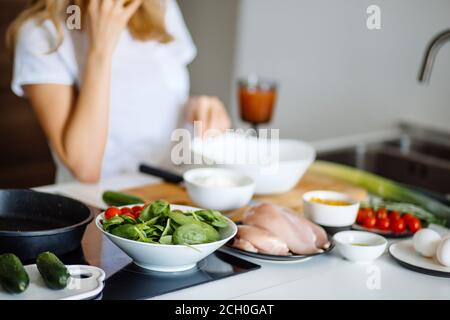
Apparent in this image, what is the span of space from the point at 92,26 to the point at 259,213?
833 mm

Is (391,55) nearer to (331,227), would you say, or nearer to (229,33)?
(229,33)

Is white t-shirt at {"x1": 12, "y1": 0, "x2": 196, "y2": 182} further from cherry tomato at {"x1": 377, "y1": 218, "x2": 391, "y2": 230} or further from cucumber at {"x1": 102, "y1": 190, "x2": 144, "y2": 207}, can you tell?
cherry tomato at {"x1": 377, "y1": 218, "x2": 391, "y2": 230}

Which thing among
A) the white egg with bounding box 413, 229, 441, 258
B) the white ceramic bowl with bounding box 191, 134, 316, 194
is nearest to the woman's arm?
the white ceramic bowl with bounding box 191, 134, 316, 194

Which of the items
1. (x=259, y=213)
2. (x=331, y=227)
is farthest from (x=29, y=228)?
(x=331, y=227)

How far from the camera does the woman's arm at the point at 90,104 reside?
198cm

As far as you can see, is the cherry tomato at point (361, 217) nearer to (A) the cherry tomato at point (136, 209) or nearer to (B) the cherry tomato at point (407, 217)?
(B) the cherry tomato at point (407, 217)

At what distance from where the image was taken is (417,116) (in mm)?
3508

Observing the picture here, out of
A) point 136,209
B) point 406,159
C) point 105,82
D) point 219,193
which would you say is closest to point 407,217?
point 219,193

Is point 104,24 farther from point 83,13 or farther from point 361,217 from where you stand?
point 361,217

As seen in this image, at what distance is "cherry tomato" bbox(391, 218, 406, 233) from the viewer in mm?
1570

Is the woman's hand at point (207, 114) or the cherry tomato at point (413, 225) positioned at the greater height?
the woman's hand at point (207, 114)

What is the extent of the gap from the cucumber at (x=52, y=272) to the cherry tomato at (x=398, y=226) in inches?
28.5

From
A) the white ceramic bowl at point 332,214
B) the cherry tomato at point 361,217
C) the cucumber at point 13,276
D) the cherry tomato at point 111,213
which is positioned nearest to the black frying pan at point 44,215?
the cherry tomato at point 111,213
